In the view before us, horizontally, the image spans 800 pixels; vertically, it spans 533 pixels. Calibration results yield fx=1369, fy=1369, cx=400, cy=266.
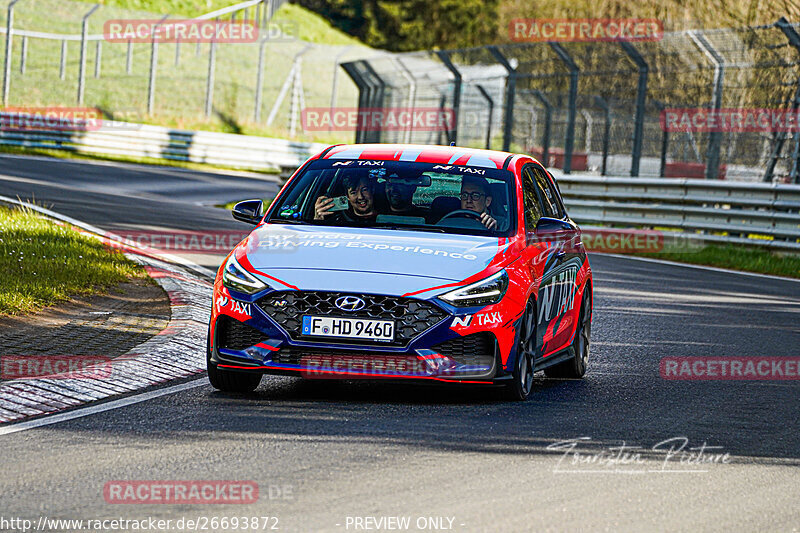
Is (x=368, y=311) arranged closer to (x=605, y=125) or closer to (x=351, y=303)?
(x=351, y=303)

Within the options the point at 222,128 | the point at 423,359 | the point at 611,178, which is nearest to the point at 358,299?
the point at 423,359

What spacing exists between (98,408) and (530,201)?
3.28 meters

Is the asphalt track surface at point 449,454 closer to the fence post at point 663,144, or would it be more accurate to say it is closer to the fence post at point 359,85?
the fence post at point 663,144

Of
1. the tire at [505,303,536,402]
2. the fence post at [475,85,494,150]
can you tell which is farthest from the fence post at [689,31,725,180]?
the tire at [505,303,536,402]

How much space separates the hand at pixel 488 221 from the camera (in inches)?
343

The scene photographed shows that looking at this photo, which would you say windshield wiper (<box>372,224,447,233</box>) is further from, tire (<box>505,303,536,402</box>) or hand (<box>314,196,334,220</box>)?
tire (<box>505,303,536,402</box>)

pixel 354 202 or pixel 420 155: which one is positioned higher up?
pixel 420 155

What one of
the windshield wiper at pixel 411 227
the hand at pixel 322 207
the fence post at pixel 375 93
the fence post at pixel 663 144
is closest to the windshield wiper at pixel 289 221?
the hand at pixel 322 207

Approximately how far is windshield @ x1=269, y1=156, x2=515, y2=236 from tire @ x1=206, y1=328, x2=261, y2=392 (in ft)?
3.85

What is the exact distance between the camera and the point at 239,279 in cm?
788

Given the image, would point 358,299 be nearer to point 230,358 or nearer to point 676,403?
point 230,358

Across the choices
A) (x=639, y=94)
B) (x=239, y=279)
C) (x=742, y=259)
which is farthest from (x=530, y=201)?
(x=639, y=94)

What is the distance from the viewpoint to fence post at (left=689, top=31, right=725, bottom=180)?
2175 centimetres

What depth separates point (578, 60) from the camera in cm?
2464
